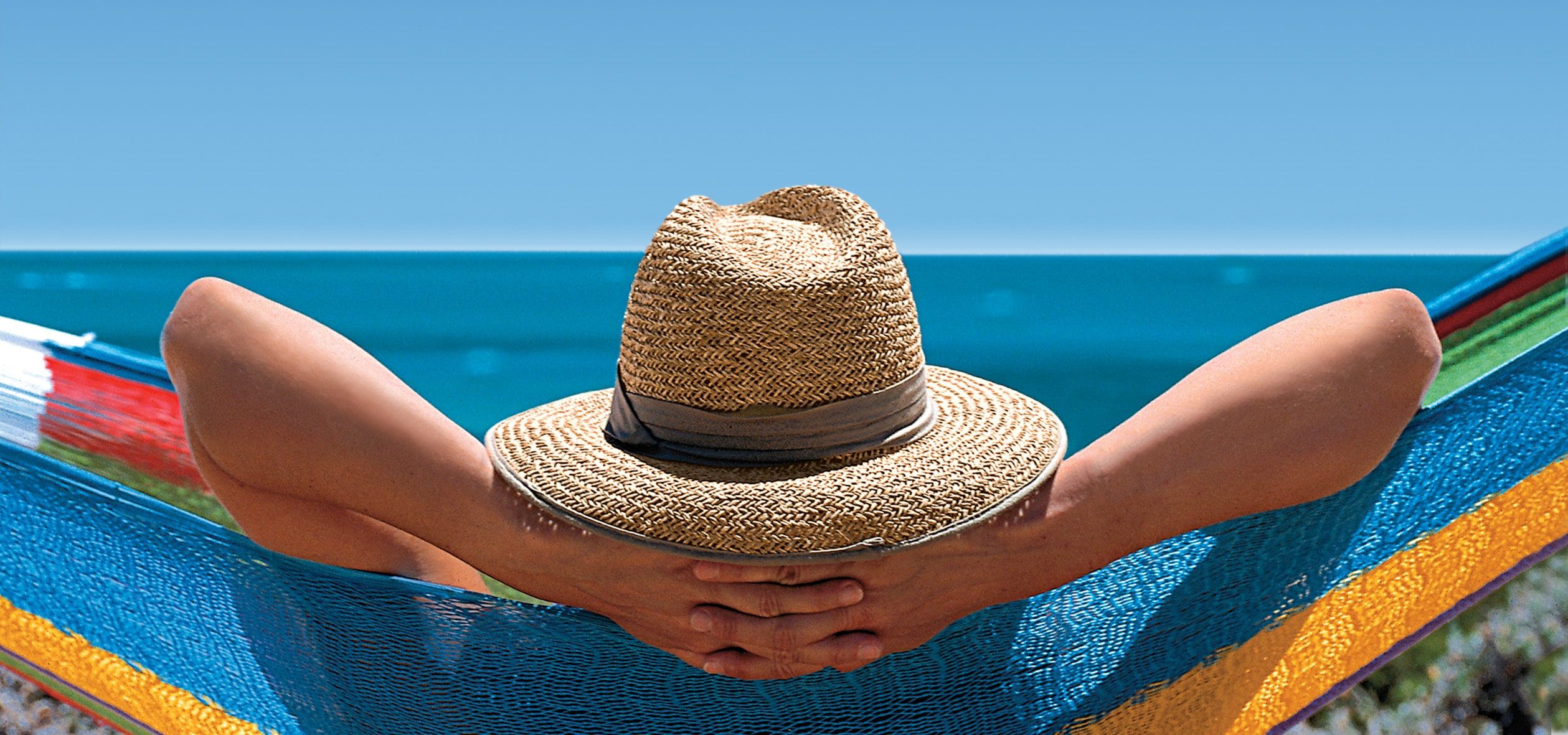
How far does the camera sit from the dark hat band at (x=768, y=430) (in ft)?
4.11

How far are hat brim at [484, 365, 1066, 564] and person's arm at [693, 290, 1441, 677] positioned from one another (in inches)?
1.2

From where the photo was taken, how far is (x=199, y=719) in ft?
5.29

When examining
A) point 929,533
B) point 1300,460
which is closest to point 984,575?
point 929,533

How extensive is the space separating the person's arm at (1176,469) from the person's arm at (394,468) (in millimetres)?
29

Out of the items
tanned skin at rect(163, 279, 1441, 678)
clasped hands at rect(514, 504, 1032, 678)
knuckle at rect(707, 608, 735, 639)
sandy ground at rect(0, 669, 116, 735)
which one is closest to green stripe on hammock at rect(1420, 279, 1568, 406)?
tanned skin at rect(163, 279, 1441, 678)

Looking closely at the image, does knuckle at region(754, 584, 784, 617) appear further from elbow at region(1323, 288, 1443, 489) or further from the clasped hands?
elbow at region(1323, 288, 1443, 489)

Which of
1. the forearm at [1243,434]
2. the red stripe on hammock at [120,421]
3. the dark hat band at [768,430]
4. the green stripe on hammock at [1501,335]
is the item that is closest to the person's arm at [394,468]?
the dark hat band at [768,430]

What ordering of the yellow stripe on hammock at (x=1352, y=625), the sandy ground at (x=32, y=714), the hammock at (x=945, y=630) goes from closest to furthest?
the hammock at (x=945, y=630)
the yellow stripe on hammock at (x=1352, y=625)
the sandy ground at (x=32, y=714)

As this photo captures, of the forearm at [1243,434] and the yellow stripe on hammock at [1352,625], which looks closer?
the forearm at [1243,434]

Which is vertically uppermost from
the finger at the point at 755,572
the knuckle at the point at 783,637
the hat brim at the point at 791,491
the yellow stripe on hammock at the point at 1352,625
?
the hat brim at the point at 791,491

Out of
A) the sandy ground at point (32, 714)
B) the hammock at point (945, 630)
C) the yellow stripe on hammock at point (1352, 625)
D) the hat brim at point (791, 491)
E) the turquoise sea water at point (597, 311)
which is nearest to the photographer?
→ the hat brim at point (791, 491)

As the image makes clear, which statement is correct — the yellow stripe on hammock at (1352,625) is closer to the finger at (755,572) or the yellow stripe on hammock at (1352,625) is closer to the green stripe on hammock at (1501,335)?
the green stripe on hammock at (1501,335)

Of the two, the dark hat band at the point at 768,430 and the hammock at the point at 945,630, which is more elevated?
the dark hat band at the point at 768,430

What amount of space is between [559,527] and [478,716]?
0.30m
